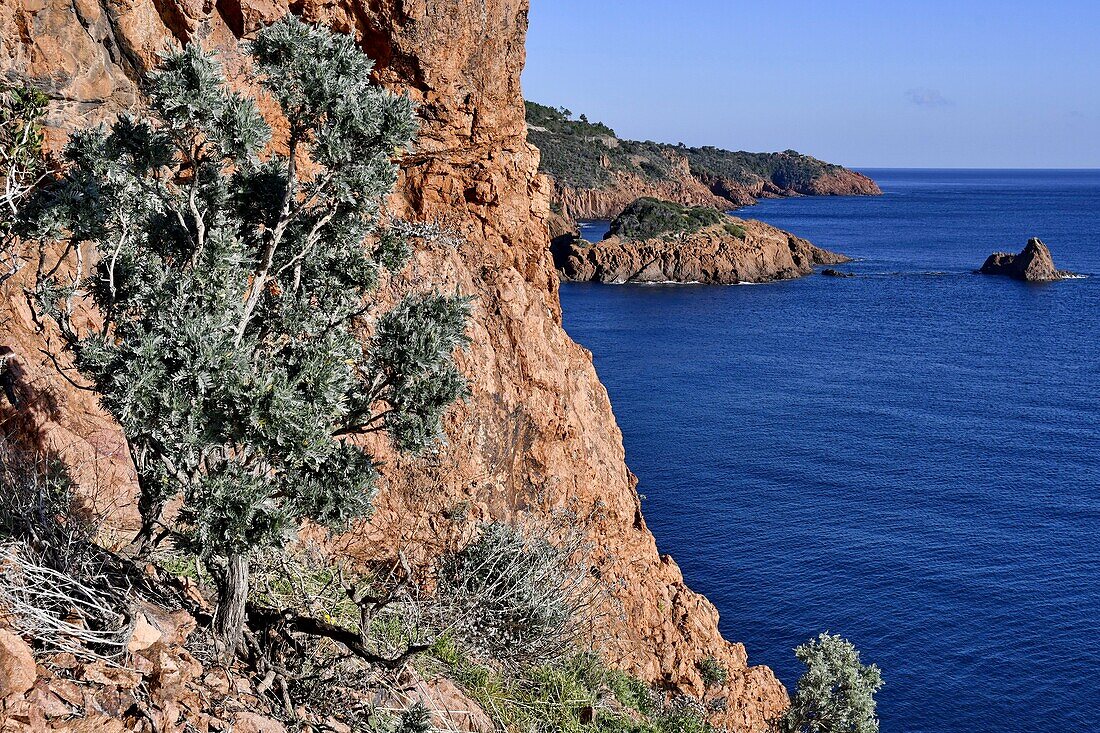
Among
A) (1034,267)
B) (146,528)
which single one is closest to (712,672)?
(146,528)

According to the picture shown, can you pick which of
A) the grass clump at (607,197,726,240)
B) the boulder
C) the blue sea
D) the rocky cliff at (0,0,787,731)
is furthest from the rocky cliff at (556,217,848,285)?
the boulder

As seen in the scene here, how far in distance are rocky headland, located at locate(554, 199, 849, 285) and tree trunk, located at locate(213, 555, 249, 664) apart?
11998cm

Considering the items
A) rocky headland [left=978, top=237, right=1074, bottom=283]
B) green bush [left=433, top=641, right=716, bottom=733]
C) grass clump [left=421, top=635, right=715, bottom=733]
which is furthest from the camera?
rocky headland [left=978, top=237, right=1074, bottom=283]

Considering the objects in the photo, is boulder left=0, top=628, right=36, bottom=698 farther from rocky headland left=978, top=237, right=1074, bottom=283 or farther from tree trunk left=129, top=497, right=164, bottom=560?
rocky headland left=978, top=237, right=1074, bottom=283

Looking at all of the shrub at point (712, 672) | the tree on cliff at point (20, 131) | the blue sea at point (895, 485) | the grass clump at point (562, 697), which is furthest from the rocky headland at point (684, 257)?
the tree on cliff at point (20, 131)

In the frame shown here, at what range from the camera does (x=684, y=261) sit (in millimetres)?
131000

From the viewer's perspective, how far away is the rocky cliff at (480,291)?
55.8 feet

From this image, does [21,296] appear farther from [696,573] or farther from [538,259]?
[696,573]

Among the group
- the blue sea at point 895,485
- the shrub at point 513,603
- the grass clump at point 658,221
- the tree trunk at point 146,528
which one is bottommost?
the blue sea at point 895,485

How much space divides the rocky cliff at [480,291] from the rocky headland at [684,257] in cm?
10553

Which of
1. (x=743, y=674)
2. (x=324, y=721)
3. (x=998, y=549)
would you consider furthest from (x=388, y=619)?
(x=998, y=549)

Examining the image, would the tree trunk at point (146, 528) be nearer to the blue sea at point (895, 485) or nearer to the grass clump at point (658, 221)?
the blue sea at point (895, 485)

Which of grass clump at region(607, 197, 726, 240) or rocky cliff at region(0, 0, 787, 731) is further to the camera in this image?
grass clump at region(607, 197, 726, 240)

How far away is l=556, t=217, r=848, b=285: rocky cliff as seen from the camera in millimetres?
129500
